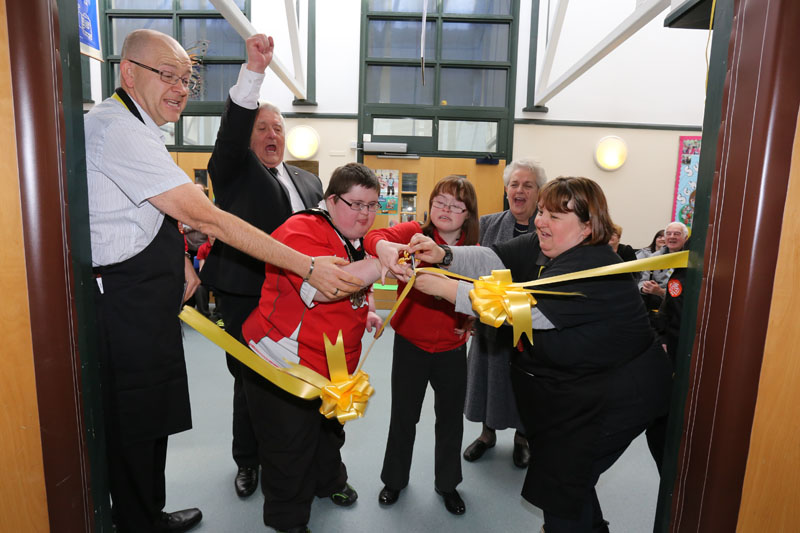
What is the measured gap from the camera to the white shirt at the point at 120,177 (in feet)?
4.58

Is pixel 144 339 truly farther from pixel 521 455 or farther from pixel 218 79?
pixel 218 79

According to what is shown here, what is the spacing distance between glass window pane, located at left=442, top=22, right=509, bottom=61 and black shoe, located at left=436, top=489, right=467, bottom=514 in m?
6.58

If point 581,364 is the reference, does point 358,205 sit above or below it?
above

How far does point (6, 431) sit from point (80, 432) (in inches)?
5.9

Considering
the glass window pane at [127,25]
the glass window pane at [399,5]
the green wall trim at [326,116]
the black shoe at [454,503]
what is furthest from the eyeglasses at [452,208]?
the glass window pane at [127,25]

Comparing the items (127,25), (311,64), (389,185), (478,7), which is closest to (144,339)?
(389,185)

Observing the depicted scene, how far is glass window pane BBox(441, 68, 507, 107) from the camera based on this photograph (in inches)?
286

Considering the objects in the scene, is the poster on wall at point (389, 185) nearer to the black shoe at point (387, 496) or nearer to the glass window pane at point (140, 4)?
the glass window pane at point (140, 4)

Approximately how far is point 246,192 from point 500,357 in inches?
66.5

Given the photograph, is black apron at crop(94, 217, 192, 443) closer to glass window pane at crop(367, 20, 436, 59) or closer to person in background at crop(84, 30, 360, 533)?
person in background at crop(84, 30, 360, 533)

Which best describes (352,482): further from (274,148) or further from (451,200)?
(274,148)

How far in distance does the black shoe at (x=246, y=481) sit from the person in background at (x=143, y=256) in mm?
625

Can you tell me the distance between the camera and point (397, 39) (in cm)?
722

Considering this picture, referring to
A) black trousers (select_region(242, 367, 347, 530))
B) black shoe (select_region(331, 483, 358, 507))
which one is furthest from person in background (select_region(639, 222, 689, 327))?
black trousers (select_region(242, 367, 347, 530))
